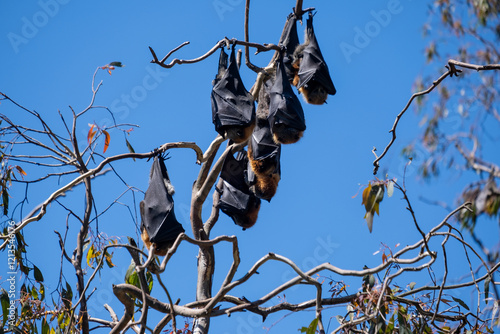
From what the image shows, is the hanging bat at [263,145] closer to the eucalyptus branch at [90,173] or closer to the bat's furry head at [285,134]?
the bat's furry head at [285,134]

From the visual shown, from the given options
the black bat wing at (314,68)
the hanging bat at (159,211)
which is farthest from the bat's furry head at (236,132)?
the black bat wing at (314,68)

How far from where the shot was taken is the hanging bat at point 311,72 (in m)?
7.16

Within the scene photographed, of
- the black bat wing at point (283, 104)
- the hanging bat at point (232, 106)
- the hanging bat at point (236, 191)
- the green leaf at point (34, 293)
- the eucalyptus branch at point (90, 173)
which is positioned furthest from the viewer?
the hanging bat at point (236, 191)

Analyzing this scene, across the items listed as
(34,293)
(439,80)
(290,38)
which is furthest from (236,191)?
(439,80)

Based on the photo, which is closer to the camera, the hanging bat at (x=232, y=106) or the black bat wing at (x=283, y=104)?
the hanging bat at (x=232, y=106)

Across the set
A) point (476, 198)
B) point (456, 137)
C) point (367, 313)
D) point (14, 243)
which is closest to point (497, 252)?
point (476, 198)

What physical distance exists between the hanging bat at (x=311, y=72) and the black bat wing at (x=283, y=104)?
1.58 feet

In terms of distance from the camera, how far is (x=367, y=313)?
4.82 metres

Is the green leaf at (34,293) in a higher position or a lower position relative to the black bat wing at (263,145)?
lower

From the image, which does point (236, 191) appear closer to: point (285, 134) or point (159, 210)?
point (285, 134)

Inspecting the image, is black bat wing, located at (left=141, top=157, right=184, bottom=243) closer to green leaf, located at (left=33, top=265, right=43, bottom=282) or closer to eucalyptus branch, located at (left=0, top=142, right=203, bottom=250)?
eucalyptus branch, located at (left=0, top=142, right=203, bottom=250)

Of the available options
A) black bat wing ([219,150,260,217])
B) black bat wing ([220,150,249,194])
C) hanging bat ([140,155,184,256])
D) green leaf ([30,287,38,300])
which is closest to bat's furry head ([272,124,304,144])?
black bat wing ([220,150,249,194])

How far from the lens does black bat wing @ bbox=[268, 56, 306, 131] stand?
654 cm

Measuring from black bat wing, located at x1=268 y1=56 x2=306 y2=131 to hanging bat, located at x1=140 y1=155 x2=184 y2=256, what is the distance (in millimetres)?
1173
